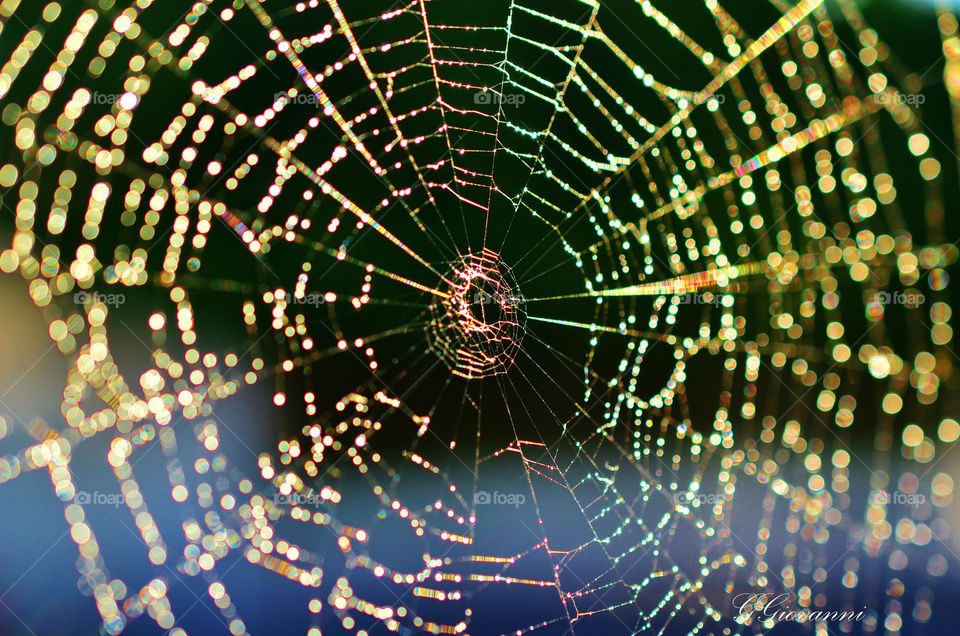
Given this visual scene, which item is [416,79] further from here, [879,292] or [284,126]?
[879,292]

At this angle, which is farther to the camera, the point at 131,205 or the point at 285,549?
the point at 285,549

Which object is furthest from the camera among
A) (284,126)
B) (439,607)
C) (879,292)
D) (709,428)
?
(709,428)

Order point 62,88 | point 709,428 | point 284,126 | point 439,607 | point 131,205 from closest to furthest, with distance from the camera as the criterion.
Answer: point 131,205 → point 62,88 → point 284,126 → point 439,607 → point 709,428

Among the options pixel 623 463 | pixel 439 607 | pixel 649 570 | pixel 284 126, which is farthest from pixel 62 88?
pixel 649 570

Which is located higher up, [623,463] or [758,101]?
[758,101]
